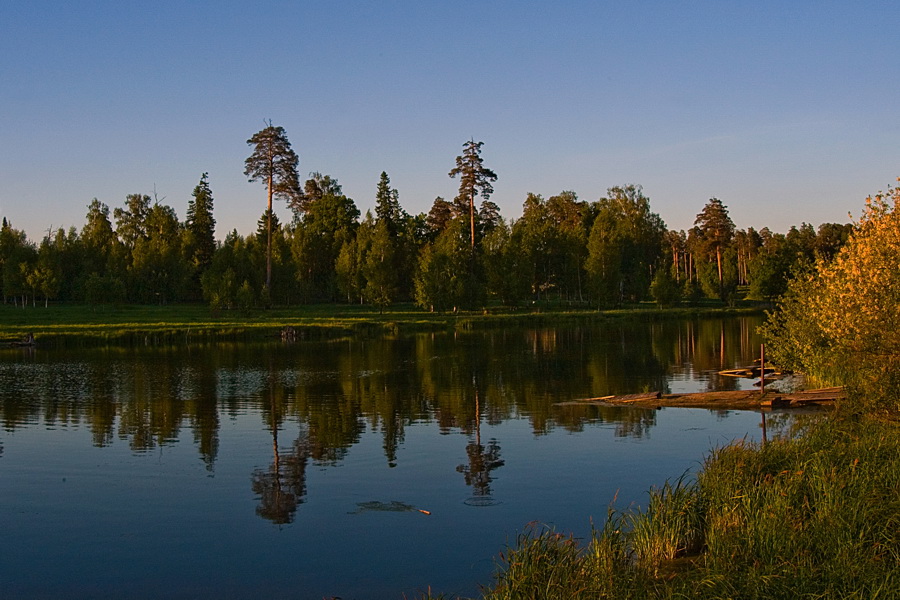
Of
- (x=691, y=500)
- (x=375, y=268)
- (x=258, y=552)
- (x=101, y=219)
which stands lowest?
(x=258, y=552)

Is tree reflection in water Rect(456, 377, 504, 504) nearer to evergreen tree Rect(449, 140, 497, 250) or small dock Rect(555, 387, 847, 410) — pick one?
small dock Rect(555, 387, 847, 410)

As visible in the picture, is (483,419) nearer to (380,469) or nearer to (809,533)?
(380,469)

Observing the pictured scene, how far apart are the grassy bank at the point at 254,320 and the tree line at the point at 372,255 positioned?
2.15 metres

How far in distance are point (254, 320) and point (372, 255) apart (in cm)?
1679

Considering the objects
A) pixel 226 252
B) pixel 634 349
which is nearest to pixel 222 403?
pixel 634 349

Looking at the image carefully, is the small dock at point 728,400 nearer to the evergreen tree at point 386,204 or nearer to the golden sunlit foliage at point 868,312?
the golden sunlit foliage at point 868,312

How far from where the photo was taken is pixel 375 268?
8100 cm

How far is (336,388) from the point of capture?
3572 cm

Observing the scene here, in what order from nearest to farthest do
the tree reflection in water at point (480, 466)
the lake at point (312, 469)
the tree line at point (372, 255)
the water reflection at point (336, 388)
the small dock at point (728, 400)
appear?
1. the lake at point (312, 469)
2. the tree reflection in water at point (480, 466)
3. the water reflection at point (336, 388)
4. the small dock at point (728, 400)
5. the tree line at point (372, 255)

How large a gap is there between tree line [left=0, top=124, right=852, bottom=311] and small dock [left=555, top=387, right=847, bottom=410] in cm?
4916

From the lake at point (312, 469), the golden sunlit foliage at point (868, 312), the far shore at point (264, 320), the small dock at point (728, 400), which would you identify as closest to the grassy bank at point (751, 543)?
the lake at point (312, 469)

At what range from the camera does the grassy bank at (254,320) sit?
203 feet

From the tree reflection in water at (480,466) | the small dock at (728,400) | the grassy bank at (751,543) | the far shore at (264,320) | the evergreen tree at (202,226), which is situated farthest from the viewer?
the evergreen tree at (202,226)

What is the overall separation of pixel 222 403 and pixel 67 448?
872 centimetres
